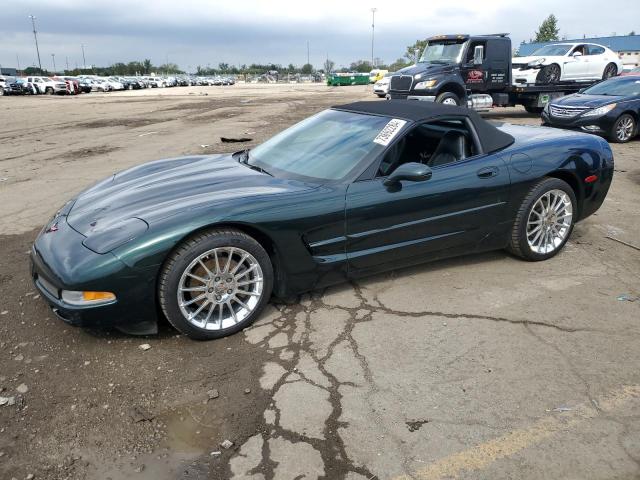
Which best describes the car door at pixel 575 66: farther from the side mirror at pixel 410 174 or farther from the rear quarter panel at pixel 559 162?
the side mirror at pixel 410 174

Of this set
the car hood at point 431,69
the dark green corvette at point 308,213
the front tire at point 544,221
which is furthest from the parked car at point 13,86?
the front tire at point 544,221

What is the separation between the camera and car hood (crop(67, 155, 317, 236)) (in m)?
3.23

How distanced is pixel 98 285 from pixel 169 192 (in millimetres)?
905

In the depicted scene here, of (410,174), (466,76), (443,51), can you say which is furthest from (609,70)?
(410,174)

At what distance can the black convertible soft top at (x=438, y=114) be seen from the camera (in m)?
3.93

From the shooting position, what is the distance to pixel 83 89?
45938 mm

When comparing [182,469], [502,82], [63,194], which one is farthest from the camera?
[502,82]

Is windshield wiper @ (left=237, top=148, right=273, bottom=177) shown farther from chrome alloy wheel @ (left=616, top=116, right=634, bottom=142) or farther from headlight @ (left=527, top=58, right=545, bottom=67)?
headlight @ (left=527, top=58, right=545, bottom=67)

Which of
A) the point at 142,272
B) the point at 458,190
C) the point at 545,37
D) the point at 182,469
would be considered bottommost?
the point at 182,469

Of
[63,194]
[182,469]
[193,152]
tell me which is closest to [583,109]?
[193,152]

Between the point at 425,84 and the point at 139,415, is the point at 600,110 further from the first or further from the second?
the point at 139,415

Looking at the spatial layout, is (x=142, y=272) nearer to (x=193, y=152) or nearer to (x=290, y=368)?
(x=290, y=368)

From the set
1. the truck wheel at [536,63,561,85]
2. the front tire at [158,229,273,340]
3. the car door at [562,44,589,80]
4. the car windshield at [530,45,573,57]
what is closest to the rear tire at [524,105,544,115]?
the truck wheel at [536,63,561,85]

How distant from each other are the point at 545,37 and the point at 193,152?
263ft
